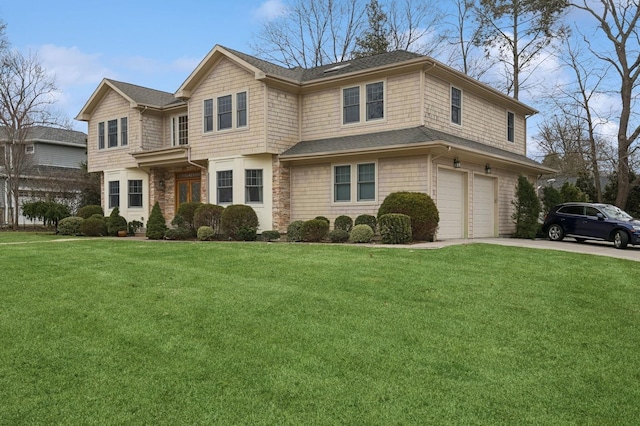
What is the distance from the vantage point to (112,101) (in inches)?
955

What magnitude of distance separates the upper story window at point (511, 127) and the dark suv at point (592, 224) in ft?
14.9

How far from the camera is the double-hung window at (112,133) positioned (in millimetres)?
24230

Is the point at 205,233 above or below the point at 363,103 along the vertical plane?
below

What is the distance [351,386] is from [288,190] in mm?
14496

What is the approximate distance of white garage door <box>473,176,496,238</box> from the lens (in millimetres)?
18469

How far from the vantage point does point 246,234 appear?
1691 cm

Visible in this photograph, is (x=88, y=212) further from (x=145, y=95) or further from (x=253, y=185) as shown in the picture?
(x=253, y=185)

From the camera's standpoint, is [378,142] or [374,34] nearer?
[378,142]

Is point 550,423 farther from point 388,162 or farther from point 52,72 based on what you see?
point 52,72

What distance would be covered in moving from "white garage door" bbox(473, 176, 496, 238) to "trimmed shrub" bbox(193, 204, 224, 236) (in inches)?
358

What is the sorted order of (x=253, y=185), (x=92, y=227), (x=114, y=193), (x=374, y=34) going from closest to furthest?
1. (x=253, y=185)
2. (x=92, y=227)
3. (x=114, y=193)
4. (x=374, y=34)

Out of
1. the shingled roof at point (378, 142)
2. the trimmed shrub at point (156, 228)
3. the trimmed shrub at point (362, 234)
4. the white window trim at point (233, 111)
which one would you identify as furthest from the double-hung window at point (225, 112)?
the trimmed shrub at point (362, 234)

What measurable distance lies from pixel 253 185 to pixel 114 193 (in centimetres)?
932

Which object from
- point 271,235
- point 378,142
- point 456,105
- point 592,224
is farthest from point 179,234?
point 592,224
